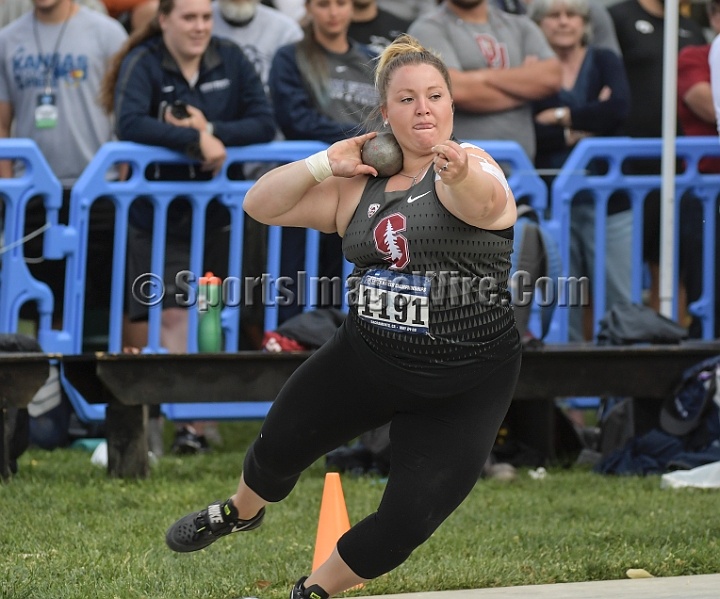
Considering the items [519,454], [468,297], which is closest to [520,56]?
[519,454]

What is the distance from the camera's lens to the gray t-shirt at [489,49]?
830cm

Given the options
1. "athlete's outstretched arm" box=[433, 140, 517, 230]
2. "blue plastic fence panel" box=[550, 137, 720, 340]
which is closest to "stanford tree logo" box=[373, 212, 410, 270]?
"athlete's outstretched arm" box=[433, 140, 517, 230]

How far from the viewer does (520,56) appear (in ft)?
28.0

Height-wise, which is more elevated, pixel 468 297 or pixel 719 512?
pixel 468 297

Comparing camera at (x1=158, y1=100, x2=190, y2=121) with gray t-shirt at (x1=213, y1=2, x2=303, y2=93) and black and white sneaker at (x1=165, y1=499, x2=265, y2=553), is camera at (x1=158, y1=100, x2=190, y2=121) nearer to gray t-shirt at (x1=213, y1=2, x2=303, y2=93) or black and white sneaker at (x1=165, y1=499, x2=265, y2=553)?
gray t-shirt at (x1=213, y1=2, x2=303, y2=93)

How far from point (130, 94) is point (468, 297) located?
14.5 ft

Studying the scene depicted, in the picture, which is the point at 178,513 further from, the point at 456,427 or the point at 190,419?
the point at 456,427

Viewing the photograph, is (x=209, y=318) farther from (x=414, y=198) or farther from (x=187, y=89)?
(x=414, y=198)

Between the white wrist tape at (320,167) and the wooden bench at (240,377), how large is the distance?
3037 millimetres

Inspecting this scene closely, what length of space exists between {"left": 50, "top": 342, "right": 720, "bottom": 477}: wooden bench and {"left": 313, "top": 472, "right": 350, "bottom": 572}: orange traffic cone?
6.77 feet

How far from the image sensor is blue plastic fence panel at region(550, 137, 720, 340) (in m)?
7.90

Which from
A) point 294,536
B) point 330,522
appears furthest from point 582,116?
point 330,522

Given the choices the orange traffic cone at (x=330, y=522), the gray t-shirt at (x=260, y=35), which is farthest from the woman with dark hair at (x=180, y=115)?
the orange traffic cone at (x=330, y=522)

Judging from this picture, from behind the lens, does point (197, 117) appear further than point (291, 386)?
Yes
